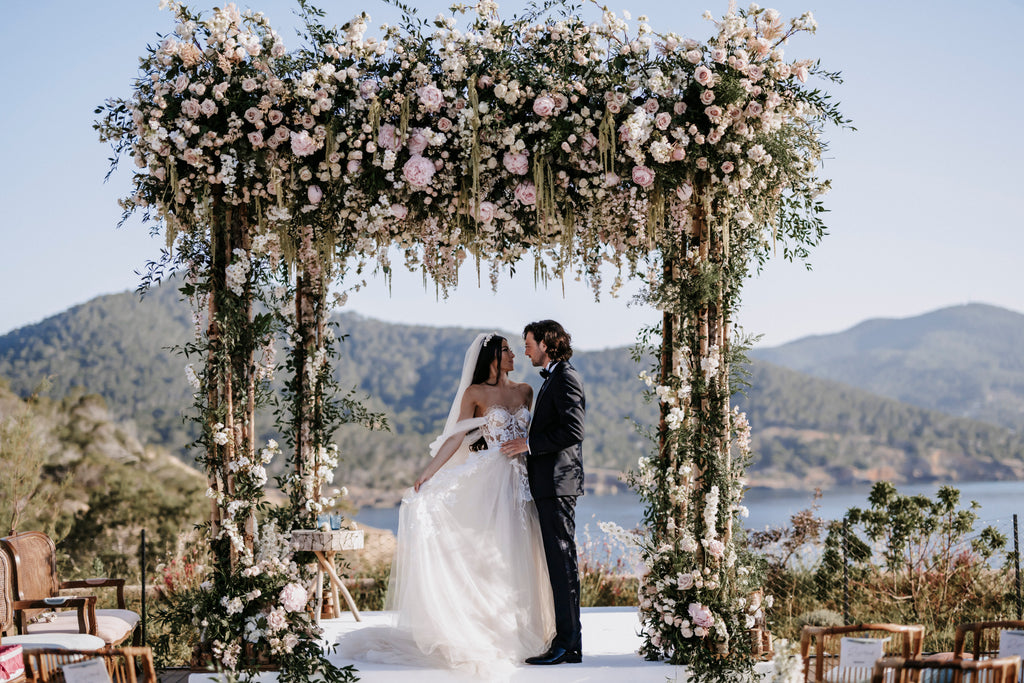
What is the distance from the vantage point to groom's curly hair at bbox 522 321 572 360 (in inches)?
210

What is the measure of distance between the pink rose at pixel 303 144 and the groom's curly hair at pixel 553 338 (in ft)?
5.47

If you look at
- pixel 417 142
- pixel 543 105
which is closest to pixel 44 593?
pixel 417 142

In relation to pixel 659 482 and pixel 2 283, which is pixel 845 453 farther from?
pixel 659 482

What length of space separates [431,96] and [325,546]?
3.36 m

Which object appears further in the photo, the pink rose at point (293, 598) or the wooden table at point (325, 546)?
the wooden table at point (325, 546)

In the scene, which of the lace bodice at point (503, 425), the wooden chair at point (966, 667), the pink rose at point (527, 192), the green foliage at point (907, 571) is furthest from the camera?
the green foliage at point (907, 571)

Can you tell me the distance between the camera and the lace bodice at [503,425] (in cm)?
561

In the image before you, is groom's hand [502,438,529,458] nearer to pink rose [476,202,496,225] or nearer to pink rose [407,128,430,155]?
pink rose [476,202,496,225]

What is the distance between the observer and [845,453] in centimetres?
4675

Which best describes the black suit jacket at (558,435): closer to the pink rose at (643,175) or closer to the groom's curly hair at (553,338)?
the groom's curly hair at (553,338)

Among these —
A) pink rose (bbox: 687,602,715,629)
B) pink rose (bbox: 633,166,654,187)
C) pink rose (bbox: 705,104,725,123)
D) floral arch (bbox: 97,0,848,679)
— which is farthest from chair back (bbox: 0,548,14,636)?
pink rose (bbox: 705,104,725,123)

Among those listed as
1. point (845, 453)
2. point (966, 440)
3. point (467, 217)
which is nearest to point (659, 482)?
point (467, 217)

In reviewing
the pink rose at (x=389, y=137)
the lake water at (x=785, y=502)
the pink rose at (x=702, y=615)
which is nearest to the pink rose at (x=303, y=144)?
the pink rose at (x=389, y=137)

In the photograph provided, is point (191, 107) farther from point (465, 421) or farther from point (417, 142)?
point (465, 421)
